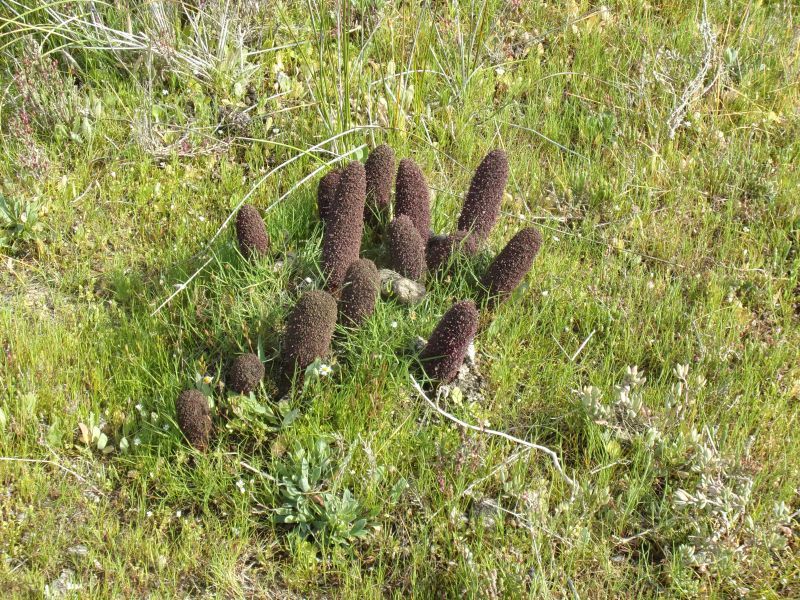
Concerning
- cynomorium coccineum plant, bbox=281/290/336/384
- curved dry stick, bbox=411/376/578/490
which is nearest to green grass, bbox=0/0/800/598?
curved dry stick, bbox=411/376/578/490

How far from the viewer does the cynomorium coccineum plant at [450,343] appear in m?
3.38

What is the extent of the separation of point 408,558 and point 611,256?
2.11 m

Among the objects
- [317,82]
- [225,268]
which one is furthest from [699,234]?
[225,268]

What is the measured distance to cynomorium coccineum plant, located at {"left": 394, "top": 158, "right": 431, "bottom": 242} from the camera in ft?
13.0

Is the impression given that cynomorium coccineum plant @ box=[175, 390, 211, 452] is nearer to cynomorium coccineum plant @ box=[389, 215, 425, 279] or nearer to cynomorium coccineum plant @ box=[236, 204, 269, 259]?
cynomorium coccineum plant @ box=[236, 204, 269, 259]

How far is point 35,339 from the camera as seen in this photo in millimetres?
3717

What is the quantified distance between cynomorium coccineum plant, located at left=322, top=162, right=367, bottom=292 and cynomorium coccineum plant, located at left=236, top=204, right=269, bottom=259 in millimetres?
321

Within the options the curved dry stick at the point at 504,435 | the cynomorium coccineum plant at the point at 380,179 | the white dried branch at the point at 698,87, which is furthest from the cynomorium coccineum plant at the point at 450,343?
the white dried branch at the point at 698,87

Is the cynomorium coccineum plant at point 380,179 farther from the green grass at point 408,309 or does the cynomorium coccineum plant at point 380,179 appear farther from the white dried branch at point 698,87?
the white dried branch at point 698,87

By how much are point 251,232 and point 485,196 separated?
3.69ft

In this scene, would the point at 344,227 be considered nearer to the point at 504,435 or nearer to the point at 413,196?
the point at 413,196

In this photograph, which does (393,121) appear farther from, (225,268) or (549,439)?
(549,439)

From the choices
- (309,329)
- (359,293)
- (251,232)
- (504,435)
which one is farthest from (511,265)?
(251,232)

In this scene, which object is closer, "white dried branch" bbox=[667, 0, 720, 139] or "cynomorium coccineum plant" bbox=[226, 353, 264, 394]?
"cynomorium coccineum plant" bbox=[226, 353, 264, 394]
